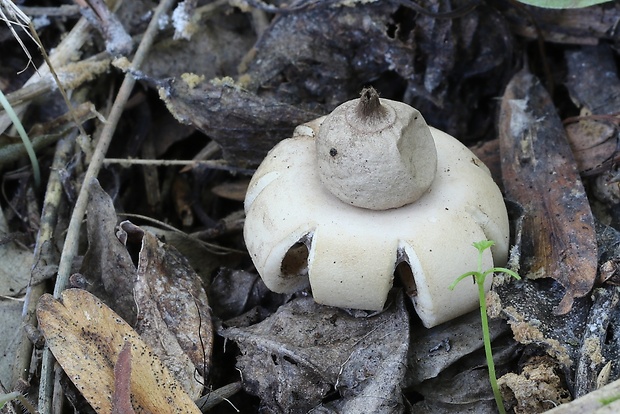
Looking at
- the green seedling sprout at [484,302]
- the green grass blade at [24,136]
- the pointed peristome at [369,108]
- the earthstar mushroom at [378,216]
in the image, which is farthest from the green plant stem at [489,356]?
the green grass blade at [24,136]

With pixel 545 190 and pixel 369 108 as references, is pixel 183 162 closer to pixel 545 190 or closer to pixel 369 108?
pixel 369 108

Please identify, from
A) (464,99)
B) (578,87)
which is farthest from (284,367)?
(578,87)

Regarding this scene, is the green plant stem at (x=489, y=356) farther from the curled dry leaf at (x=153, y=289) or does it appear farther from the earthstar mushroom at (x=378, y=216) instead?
the curled dry leaf at (x=153, y=289)

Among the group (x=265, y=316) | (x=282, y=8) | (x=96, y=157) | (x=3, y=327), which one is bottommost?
(x=265, y=316)

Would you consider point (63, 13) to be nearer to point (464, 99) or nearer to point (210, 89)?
point (210, 89)

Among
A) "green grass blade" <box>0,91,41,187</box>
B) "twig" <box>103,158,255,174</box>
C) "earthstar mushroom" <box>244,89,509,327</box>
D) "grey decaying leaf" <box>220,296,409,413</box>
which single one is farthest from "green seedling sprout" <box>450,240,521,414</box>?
"green grass blade" <box>0,91,41,187</box>

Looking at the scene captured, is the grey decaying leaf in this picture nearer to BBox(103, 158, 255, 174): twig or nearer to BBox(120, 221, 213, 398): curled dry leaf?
BBox(120, 221, 213, 398): curled dry leaf
